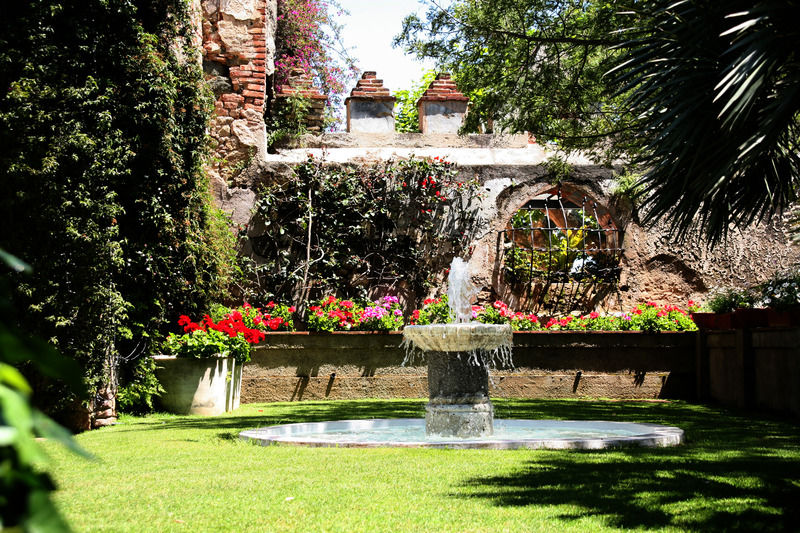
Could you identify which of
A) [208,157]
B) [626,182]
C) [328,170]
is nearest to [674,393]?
[626,182]

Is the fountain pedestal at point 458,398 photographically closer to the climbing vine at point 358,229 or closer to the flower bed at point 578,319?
the flower bed at point 578,319

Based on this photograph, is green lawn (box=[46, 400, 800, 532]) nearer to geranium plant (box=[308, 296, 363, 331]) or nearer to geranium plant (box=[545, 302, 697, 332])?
geranium plant (box=[308, 296, 363, 331])

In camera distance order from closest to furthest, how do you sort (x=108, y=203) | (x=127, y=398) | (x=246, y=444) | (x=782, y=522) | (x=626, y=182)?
(x=782, y=522)
(x=246, y=444)
(x=108, y=203)
(x=127, y=398)
(x=626, y=182)

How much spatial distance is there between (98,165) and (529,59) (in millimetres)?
4875

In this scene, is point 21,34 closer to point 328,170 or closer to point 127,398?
point 127,398

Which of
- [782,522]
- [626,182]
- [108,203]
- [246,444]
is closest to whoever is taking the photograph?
[782,522]

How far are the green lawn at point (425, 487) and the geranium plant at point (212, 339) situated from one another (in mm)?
2351

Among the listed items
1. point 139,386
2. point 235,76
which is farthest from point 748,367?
point 235,76

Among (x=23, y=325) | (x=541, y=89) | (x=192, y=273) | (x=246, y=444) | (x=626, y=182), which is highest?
(x=541, y=89)

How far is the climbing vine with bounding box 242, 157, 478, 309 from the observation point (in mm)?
11977

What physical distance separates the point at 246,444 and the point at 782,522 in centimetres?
377

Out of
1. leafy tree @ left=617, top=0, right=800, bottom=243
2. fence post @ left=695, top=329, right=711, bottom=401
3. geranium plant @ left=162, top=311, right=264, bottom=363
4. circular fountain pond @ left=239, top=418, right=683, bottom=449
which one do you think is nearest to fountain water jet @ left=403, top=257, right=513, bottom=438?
circular fountain pond @ left=239, top=418, right=683, bottom=449

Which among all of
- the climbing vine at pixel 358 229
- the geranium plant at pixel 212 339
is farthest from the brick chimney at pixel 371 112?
the geranium plant at pixel 212 339

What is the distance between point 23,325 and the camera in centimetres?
667
